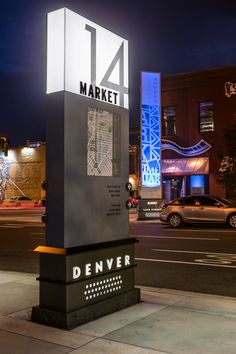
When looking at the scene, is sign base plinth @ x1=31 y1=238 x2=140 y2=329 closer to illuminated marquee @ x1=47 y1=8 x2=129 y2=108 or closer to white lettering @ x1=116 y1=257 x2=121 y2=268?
white lettering @ x1=116 y1=257 x2=121 y2=268

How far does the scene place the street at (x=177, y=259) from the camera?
9309 mm

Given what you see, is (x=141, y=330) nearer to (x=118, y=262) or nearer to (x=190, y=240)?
(x=118, y=262)

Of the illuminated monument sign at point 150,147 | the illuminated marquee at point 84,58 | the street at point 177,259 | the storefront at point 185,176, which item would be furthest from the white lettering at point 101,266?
the storefront at point 185,176

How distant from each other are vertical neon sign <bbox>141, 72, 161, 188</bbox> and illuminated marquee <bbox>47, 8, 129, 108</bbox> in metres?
20.0

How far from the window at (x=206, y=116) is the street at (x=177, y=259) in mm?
19081

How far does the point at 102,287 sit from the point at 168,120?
32276 mm

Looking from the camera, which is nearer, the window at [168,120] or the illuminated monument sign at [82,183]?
the illuminated monument sign at [82,183]

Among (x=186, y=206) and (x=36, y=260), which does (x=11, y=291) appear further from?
(x=186, y=206)

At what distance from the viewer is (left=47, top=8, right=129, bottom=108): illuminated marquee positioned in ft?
19.8

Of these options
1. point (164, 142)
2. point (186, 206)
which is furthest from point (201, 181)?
point (186, 206)

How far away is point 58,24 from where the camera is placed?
6.05 m

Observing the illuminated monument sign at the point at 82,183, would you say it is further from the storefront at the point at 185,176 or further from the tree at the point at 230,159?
the storefront at the point at 185,176

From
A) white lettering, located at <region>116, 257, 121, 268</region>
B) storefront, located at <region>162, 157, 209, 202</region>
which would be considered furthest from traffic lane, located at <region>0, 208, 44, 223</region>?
white lettering, located at <region>116, 257, 121, 268</region>

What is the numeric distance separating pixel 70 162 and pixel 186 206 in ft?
53.1
